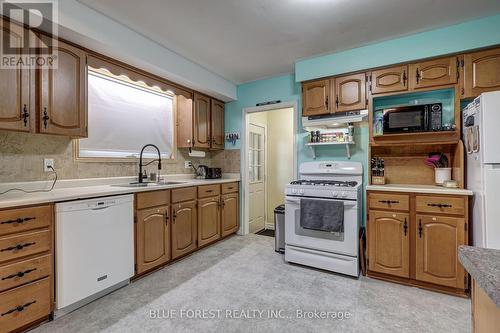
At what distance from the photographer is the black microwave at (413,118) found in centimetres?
240

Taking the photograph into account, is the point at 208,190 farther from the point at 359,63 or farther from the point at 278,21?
the point at 359,63

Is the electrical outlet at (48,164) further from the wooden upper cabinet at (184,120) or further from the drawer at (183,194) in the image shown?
the wooden upper cabinet at (184,120)

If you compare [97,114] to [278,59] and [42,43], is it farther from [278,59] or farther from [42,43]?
[278,59]

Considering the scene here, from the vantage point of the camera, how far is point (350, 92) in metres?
2.88

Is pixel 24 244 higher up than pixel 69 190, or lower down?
lower down

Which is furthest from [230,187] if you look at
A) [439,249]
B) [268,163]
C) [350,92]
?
[439,249]

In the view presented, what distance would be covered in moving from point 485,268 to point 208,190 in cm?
298

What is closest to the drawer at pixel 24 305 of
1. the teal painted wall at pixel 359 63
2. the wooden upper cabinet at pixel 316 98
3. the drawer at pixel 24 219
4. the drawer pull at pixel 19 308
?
the drawer pull at pixel 19 308

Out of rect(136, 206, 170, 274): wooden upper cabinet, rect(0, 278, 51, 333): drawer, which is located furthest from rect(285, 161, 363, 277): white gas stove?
rect(0, 278, 51, 333): drawer

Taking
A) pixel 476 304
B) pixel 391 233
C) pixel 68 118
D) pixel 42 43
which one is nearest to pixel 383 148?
pixel 391 233

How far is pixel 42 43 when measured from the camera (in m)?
1.95

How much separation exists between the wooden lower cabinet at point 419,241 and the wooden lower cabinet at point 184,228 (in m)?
2.06

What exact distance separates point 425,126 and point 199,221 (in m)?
2.81

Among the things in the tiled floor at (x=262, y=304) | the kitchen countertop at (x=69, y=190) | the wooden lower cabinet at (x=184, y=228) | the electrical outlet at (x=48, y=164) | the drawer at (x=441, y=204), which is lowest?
the tiled floor at (x=262, y=304)
